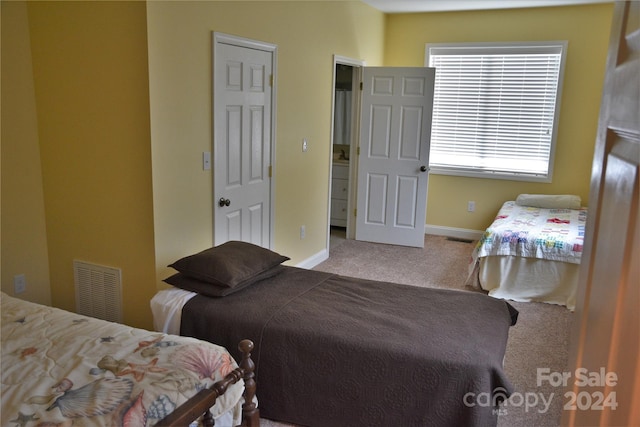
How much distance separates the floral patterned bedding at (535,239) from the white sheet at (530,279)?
67 millimetres

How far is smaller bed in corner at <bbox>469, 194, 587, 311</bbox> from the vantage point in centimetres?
435

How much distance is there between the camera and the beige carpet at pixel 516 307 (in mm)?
2901

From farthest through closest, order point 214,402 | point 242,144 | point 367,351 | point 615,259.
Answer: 1. point 242,144
2. point 367,351
3. point 214,402
4. point 615,259

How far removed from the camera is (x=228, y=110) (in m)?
3.71

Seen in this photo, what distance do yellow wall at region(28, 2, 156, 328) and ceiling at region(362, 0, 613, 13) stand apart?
3.32 m

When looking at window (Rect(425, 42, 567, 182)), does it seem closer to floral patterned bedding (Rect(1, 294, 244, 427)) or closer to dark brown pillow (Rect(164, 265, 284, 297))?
dark brown pillow (Rect(164, 265, 284, 297))

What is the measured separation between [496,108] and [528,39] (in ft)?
2.65

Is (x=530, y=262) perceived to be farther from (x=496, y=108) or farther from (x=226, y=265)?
(x=226, y=265)

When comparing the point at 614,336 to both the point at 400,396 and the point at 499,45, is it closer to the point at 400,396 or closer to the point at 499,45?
the point at 400,396

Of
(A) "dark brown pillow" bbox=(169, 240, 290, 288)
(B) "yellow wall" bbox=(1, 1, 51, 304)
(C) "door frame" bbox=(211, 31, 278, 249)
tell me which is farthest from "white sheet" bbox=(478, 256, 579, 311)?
(B) "yellow wall" bbox=(1, 1, 51, 304)

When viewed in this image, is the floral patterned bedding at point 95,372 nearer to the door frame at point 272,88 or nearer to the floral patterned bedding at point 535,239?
the door frame at point 272,88

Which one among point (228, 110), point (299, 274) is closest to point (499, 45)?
point (228, 110)

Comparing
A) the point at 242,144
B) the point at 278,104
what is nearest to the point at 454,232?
the point at 278,104

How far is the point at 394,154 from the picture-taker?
234 inches
